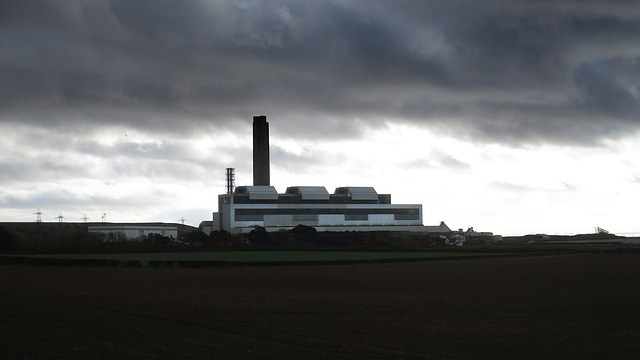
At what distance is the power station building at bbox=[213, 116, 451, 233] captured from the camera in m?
127

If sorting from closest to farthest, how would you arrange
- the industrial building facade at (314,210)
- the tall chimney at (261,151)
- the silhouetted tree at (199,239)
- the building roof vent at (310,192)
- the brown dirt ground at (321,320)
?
the brown dirt ground at (321,320)
the silhouetted tree at (199,239)
the tall chimney at (261,151)
the industrial building facade at (314,210)
the building roof vent at (310,192)

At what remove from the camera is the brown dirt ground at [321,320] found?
59.9ft

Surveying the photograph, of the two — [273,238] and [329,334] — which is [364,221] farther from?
[329,334]

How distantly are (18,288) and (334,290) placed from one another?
53.0ft

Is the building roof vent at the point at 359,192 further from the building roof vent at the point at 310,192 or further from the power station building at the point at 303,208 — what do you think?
the building roof vent at the point at 310,192

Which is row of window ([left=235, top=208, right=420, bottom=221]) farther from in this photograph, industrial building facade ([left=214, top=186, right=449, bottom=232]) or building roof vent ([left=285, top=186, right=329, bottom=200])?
building roof vent ([left=285, top=186, right=329, bottom=200])

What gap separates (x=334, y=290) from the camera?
36406mm

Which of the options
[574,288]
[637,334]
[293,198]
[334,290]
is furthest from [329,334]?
[293,198]

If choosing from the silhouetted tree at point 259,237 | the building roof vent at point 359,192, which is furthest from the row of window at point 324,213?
the silhouetted tree at point 259,237

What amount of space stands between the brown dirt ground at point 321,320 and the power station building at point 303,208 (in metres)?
86.2

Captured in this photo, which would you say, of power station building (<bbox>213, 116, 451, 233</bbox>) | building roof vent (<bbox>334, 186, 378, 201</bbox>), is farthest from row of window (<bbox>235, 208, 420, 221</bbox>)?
building roof vent (<bbox>334, 186, 378, 201</bbox>)

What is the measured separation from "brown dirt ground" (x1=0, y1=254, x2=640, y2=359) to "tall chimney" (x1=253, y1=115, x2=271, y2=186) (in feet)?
283

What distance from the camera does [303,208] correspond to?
13062cm

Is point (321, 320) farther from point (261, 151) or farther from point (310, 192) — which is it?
point (310, 192)
